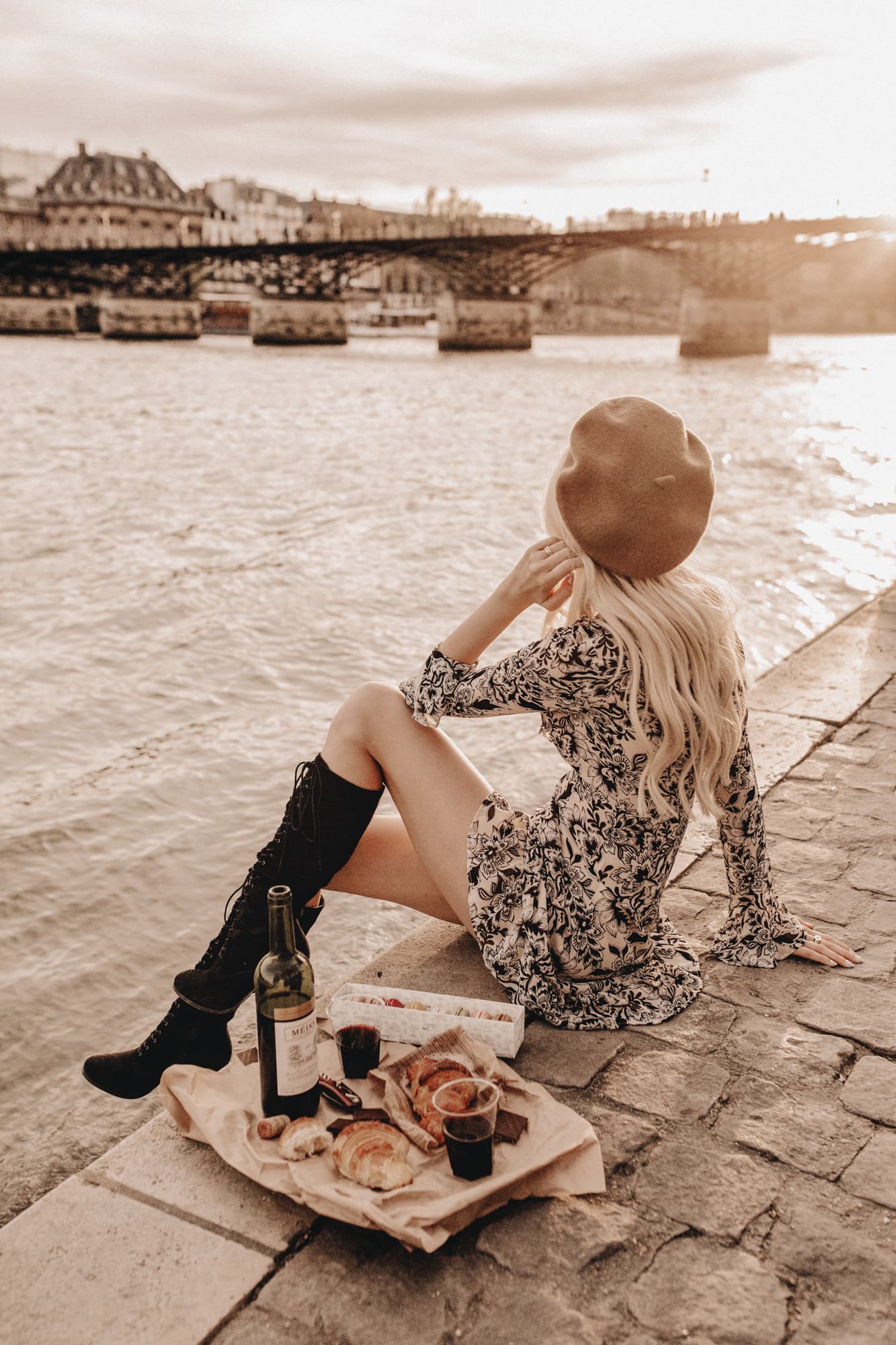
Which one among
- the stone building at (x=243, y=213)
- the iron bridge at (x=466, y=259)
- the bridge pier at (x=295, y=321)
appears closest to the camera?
the iron bridge at (x=466, y=259)

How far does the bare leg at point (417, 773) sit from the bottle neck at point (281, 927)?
0.38 metres

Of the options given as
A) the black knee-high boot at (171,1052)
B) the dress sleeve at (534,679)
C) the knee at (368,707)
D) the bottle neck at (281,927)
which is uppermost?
the dress sleeve at (534,679)

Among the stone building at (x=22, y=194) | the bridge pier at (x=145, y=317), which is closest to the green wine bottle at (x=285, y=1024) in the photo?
the bridge pier at (x=145, y=317)

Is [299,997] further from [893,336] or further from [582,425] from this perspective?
[893,336]

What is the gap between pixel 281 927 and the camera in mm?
1973

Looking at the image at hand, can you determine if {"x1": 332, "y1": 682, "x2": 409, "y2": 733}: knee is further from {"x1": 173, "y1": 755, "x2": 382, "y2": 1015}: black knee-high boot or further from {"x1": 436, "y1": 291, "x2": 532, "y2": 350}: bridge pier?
{"x1": 436, "y1": 291, "x2": 532, "y2": 350}: bridge pier

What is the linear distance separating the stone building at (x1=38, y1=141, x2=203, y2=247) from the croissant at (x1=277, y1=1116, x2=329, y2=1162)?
3467 inches

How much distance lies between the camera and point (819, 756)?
A: 380cm

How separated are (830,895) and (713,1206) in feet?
4.06

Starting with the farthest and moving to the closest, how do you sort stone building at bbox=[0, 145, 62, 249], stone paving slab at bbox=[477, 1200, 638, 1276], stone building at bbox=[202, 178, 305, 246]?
stone building at bbox=[202, 178, 305, 246] < stone building at bbox=[0, 145, 62, 249] < stone paving slab at bbox=[477, 1200, 638, 1276]

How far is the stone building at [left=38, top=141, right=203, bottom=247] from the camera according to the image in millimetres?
83875

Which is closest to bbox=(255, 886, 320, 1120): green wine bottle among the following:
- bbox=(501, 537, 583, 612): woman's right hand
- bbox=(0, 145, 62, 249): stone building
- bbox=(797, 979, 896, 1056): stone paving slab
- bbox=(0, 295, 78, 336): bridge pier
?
bbox=(501, 537, 583, 612): woman's right hand

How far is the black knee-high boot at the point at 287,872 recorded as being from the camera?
7.45 feet

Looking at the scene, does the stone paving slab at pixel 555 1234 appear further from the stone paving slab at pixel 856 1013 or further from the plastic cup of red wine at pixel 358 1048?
the stone paving slab at pixel 856 1013
